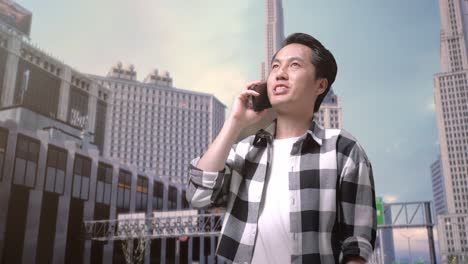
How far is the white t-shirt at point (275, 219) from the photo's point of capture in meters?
1.85

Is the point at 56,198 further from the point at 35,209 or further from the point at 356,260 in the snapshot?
the point at 356,260

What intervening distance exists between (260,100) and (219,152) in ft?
1.13

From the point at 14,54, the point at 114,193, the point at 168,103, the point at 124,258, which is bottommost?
the point at 124,258

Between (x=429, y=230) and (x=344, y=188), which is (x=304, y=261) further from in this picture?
(x=429, y=230)

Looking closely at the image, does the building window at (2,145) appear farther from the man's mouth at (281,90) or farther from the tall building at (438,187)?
the tall building at (438,187)

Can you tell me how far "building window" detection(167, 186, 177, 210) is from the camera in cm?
4706

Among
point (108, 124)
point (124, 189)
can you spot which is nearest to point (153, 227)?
point (124, 189)

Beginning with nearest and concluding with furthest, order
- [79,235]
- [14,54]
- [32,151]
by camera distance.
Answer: [32,151], [79,235], [14,54]

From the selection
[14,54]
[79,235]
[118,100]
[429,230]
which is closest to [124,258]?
[79,235]

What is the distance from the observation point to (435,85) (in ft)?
420

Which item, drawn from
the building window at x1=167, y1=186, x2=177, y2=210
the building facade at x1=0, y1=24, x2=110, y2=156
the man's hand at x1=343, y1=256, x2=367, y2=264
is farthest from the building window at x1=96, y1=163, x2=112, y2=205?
the man's hand at x1=343, y1=256, x2=367, y2=264

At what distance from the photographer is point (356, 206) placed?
1809mm

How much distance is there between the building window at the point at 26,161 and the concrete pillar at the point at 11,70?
4756 cm

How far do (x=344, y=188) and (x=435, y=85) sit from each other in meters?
141
